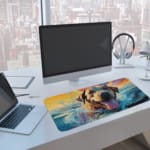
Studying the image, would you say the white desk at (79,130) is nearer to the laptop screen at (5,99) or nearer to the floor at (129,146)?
the laptop screen at (5,99)

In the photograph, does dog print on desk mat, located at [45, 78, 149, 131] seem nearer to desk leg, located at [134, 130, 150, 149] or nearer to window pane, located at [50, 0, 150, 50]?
desk leg, located at [134, 130, 150, 149]

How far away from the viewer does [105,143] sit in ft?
4.23

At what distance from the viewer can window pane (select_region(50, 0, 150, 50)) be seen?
302cm

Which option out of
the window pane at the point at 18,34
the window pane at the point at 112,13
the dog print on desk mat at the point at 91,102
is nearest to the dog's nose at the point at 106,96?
the dog print on desk mat at the point at 91,102

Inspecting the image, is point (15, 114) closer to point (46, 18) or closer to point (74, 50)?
point (74, 50)

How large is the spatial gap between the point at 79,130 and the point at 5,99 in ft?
1.49

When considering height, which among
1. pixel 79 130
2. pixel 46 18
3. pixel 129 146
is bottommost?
pixel 129 146

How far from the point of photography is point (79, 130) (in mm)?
1147

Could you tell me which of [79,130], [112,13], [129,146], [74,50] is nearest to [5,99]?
[79,130]

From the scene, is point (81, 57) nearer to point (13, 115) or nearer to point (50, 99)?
point (50, 99)

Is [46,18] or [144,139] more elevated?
[46,18]

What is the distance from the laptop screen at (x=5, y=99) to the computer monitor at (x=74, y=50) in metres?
0.25

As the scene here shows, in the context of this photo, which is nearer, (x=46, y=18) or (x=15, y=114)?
(x=15, y=114)

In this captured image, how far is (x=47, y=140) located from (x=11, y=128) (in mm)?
200
